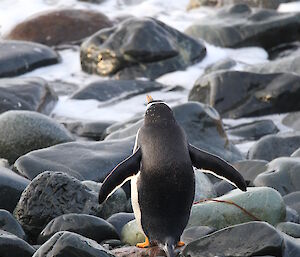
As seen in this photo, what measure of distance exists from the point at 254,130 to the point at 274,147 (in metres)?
1.33

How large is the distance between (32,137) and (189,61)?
5.58 metres

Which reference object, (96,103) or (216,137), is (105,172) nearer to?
(216,137)

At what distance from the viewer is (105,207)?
5.52 metres

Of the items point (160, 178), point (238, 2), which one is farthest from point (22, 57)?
point (160, 178)

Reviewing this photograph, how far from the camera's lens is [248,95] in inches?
392

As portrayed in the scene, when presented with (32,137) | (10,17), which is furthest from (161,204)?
(10,17)

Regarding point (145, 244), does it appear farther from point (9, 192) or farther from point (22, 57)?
point (22, 57)

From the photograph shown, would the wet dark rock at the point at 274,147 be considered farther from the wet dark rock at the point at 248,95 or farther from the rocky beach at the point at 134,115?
the wet dark rock at the point at 248,95

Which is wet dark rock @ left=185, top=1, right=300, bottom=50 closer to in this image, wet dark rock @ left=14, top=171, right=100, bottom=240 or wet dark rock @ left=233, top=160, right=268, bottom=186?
wet dark rock @ left=233, top=160, right=268, bottom=186

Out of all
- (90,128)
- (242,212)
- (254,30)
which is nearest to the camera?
(242,212)

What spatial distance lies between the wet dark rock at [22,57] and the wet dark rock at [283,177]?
6034mm

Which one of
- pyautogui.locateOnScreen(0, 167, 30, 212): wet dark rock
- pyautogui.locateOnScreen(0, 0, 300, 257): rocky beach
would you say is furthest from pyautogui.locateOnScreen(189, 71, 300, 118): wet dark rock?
pyautogui.locateOnScreen(0, 167, 30, 212): wet dark rock

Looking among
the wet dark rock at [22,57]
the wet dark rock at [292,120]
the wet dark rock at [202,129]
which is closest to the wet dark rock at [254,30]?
the wet dark rock at [22,57]

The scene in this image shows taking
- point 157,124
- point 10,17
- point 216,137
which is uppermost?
point 157,124
